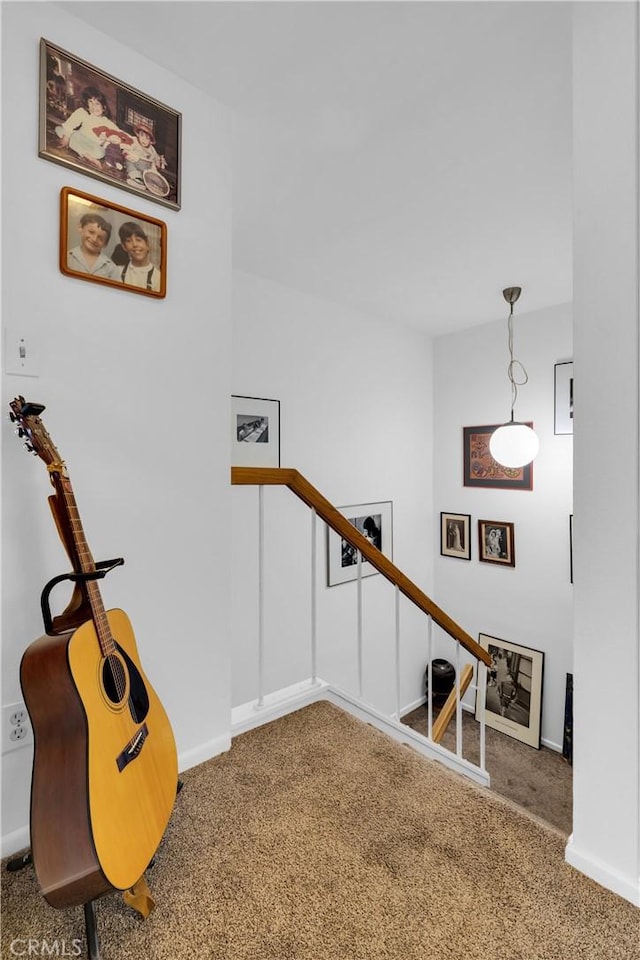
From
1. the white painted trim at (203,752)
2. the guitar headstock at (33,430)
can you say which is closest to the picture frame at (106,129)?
the guitar headstock at (33,430)

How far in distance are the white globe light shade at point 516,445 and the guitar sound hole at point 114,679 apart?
2976 mm

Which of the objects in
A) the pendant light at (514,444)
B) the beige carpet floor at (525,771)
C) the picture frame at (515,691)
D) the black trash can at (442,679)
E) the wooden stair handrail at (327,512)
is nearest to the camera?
the wooden stair handrail at (327,512)

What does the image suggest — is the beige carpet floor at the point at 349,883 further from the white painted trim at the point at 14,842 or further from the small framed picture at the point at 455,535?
the small framed picture at the point at 455,535

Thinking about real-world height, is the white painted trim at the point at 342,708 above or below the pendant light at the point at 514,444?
below

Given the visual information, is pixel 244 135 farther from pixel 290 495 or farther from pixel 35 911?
pixel 35 911

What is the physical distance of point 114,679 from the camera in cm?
100

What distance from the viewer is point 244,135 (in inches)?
67.2

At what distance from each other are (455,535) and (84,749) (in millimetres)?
3687

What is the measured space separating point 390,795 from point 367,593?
2319 millimetres

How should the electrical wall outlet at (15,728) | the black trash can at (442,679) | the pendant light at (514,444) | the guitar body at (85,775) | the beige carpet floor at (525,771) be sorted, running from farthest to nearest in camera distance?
the black trash can at (442,679) → the pendant light at (514,444) → the beige carpet floor at (525,771) → the electrical wall outlet at (15,728) → the guitar body at (85,775)

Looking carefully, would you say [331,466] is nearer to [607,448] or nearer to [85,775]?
[607,448]

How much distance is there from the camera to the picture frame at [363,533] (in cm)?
340

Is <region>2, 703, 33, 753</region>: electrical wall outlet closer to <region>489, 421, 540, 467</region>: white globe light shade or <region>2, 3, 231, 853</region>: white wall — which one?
<region>2, 3, 231, 853</region>: white wall

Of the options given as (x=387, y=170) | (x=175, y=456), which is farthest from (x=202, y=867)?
(x=387, y=170)
